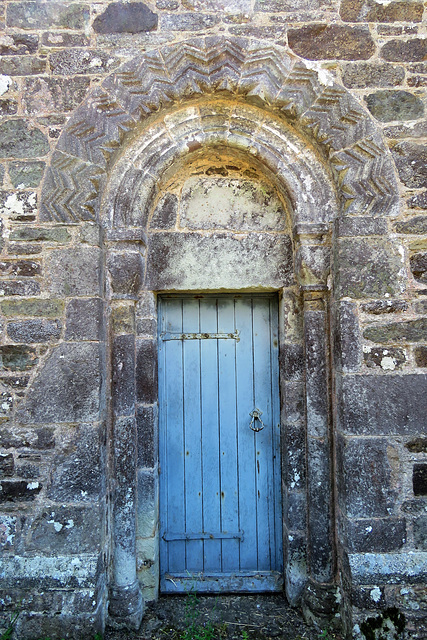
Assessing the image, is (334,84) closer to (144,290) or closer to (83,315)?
(144,290)

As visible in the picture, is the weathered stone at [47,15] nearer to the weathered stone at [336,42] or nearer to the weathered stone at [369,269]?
the weathered stone at [336,42]

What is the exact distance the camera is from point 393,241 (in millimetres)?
2562

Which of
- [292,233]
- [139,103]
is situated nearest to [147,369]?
[292,233]

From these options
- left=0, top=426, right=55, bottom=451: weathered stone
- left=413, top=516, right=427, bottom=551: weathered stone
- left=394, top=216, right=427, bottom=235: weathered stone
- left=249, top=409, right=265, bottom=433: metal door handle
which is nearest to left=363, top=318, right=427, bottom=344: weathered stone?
left=394, top=216, right=427, bottom=235: weathered stone

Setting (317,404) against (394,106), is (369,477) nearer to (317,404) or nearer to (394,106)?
(317,404)

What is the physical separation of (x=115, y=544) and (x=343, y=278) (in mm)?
2135

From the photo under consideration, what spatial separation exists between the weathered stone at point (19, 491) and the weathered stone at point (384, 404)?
183 cm

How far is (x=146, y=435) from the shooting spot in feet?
9.07

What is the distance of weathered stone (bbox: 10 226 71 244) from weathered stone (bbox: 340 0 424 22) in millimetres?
2203

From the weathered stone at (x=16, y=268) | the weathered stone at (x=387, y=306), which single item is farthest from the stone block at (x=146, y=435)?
the weathered stone at (x=387, y=306)

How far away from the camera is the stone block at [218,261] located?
2871 millimetres

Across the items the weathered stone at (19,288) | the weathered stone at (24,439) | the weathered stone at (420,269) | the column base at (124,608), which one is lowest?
the column base at (124,608)

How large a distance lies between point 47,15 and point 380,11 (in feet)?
6.77

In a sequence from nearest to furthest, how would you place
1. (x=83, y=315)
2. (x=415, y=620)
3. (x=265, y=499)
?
1. (x=415, y=620)
2. (x=83, y=315)
3. (x=265, y=499)
